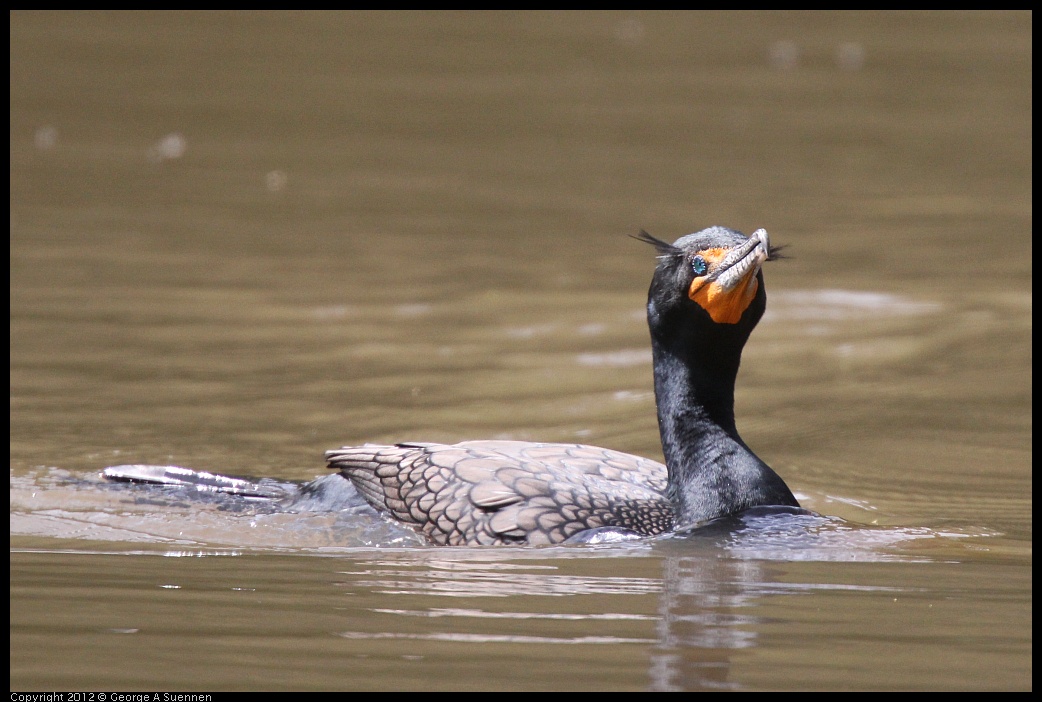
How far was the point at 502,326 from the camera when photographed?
29.0ft

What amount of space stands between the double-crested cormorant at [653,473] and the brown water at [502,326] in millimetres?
213

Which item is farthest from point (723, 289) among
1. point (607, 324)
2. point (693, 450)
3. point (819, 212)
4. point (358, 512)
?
point (819, 212)

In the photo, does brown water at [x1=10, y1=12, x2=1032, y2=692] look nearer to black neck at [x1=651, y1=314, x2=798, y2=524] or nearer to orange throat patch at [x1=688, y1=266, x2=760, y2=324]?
black neck at [x1=651, y1=314, x2=798, y2=524]

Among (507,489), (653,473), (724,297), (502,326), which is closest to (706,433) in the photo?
(653,473)

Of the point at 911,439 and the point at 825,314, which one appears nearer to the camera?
the point at 911,439

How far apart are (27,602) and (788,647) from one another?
5.85 ft

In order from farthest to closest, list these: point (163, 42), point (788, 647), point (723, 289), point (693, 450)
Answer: point (163, 42)
point (693, 450)
point (723, 289)
point (788, 647)

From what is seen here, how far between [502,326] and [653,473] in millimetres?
3189

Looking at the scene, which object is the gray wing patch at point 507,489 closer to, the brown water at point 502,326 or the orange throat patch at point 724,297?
the brown water at point 502,326

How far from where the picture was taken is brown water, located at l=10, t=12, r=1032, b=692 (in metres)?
3.58

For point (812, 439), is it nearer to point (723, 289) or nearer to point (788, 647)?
point (723, 289)

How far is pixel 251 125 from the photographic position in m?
13.2

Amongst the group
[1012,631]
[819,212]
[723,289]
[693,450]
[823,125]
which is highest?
[823,125]

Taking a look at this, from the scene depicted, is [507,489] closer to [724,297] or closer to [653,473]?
[653,473]
